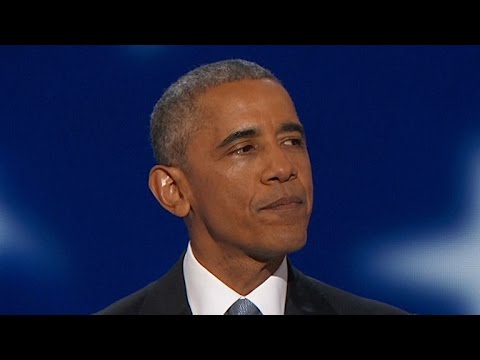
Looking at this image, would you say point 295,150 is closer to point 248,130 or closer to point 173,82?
point 248,130

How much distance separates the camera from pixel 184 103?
1.86 metres

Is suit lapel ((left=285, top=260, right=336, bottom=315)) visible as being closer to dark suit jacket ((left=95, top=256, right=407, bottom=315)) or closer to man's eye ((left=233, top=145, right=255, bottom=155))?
dark suit jacket ((left=95, top=256, right=407, bottom=315))

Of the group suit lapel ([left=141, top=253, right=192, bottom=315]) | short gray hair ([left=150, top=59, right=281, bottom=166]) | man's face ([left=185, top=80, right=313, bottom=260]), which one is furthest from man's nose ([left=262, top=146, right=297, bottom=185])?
suit lapel ([left=141, top=253, right=192, bottom=315])

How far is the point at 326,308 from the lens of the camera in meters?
1.84

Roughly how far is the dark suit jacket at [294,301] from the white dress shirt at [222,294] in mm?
16

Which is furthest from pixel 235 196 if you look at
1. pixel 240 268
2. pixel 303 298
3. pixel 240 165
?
pixel 303 298

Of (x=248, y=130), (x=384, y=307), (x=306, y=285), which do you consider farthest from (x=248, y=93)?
(x=384, y=307)

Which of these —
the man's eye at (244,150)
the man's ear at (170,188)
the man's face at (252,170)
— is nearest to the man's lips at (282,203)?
the man's face at (252,170)

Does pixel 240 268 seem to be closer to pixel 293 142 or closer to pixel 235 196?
pixel 235 196

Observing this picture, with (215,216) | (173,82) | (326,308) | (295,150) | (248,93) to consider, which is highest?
(173,82)

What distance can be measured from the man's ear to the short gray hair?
23 millimetres

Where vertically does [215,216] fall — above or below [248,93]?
below

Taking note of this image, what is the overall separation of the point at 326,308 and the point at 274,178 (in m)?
0.35

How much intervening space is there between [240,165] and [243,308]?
32 centimetres
